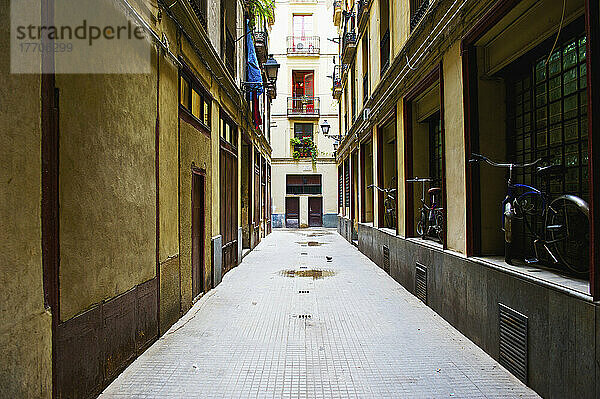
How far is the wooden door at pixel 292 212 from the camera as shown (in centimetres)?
3238

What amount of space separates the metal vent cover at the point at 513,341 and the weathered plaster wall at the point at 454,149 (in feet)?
5.03

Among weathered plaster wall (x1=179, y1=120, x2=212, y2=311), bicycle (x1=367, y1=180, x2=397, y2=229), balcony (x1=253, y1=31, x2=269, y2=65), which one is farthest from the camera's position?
balcony (x1=253, y1=31, x2=269, y2=65)

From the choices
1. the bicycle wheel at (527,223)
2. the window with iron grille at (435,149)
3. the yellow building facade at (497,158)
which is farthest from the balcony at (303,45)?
the bicycle wheel at (527,223)

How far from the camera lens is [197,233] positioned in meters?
8.31

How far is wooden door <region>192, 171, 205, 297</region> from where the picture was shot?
314 inches

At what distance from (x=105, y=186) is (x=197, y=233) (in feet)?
13.2

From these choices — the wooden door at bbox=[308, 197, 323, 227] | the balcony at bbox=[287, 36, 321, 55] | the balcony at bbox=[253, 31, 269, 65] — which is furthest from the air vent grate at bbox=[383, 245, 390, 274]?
the balcony at bbox=[287, 36, 321, 55]

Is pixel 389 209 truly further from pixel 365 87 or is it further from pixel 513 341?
pixel 513 341

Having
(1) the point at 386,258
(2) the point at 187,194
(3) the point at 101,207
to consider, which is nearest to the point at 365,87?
(1) the point at 386,258

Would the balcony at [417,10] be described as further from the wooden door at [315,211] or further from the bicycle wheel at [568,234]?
the wooden door at [315,211]

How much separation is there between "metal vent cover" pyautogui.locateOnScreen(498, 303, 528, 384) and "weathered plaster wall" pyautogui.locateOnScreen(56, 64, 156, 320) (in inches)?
156

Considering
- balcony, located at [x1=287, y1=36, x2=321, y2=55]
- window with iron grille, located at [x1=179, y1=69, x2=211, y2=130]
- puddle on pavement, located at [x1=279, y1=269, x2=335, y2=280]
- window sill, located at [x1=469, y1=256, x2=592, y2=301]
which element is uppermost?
balcony, located at [x1=287, y1=36, x2=321, y2=55]

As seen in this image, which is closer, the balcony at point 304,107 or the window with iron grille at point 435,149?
the window with iron grille at point 435,149

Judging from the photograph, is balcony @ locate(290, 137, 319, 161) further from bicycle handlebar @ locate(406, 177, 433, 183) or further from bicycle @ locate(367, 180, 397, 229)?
bicycle handlebar @ locate(406, 177, 433, 183)
